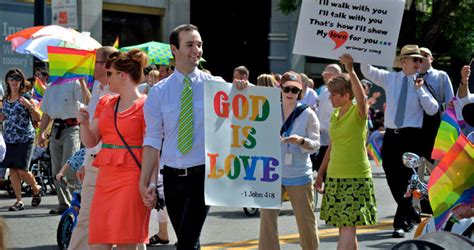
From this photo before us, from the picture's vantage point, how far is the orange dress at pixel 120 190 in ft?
21.6

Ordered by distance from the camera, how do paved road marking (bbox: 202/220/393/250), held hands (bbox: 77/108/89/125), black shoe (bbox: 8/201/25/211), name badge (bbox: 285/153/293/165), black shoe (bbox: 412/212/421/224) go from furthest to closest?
black shoe (bbox: 8/201/25/211)
black shoe (bbox: 412/212/421/224)
paved road marking (bbox: 202/220/393/250)
name badge (bbox: 285/153/293/165)
held hands (bbox: 77/108/89/125)

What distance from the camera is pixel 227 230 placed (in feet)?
37.2

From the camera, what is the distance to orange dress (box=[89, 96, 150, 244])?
6.58 metres

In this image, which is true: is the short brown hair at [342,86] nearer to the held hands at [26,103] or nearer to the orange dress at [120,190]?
the orange dress at [120,190]

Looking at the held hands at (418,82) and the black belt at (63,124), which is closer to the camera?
the held hands at (418,82)

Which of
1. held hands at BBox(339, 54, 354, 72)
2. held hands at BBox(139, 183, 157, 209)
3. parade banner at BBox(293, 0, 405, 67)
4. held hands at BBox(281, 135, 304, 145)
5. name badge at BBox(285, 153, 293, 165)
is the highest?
parade banner at BBox(293, 0, 405, 67)

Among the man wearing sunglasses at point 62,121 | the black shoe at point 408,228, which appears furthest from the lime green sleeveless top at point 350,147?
the man wearing sunglasses at point 62,121

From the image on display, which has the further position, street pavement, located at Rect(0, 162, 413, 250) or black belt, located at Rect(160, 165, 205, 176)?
street pavement, located at Rect(0, 162, 413, 250)

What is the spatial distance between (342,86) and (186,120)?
2.08 metres

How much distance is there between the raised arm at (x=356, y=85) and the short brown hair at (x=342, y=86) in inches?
8.2

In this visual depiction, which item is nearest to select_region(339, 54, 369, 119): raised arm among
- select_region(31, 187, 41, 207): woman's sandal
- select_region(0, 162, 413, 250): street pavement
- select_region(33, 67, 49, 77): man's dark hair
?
select_region(0, 162, 413, 250): street pavement

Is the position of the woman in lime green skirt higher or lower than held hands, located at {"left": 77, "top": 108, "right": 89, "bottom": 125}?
lower

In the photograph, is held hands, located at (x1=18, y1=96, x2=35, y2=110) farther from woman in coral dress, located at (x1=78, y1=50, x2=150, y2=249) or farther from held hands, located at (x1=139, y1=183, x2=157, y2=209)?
held hands, located at (x1=139, y1=183, x2=157, y2=209)

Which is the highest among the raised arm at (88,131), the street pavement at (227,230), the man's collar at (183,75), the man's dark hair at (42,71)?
the man's collar at (183,75)
